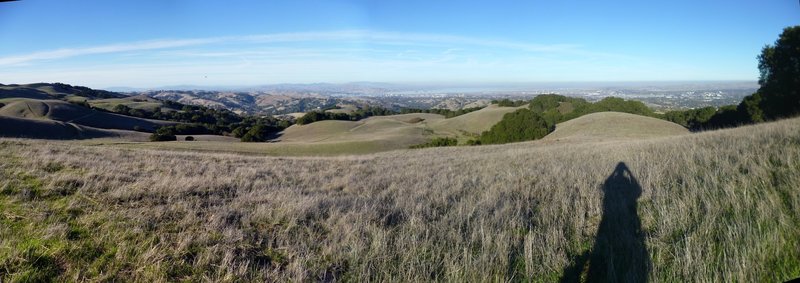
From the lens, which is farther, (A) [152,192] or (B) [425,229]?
(A) [152,192]

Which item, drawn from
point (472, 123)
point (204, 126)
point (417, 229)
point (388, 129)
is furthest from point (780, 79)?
point (204, 126)

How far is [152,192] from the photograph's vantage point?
536 cm

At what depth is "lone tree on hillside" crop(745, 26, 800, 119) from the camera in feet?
25.6

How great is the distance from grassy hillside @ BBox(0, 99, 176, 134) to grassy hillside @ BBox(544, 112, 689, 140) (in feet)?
197

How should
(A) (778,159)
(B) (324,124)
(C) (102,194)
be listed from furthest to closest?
(B) (324,124)
(A) (778,159)
(C) (102,194)

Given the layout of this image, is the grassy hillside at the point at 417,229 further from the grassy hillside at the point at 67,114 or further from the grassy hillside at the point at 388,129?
the grassy hillside at the point at 67,114

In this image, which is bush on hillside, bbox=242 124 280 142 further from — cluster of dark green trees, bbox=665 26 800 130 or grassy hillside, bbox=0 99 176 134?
cluster of dark green trees, bbox=665 26 800 130

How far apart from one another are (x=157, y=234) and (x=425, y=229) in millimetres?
2706

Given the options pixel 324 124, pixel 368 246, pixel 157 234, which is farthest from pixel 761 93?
pixel 324 124

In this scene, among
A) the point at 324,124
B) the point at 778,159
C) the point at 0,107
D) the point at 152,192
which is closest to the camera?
the point at 152,192

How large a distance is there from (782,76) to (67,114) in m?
71.4

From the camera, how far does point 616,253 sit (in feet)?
11.6

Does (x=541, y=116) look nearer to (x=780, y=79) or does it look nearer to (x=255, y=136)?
(x=255, y=136)

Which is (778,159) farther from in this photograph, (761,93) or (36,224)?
(36,224)
